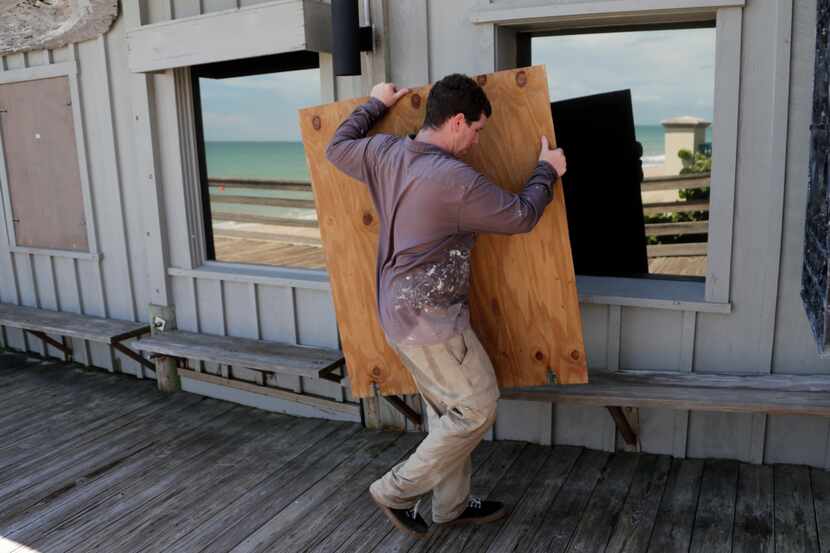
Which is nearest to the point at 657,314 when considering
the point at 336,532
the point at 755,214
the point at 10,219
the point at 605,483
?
the point at 755,214

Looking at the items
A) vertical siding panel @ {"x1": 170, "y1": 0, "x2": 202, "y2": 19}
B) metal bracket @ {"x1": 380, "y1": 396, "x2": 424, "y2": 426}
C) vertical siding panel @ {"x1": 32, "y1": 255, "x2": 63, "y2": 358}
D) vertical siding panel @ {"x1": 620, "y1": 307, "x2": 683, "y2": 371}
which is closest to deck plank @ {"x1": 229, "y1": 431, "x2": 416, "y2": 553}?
metal bracket @ {"x1": 380, "y1": 396, "x2": 424, "y2": 426}

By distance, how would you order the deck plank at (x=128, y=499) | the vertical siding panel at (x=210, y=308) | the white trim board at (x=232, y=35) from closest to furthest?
1. the deck plank at (x=128, y=499)
2. the white trim board at (x=232, y=35)
3. the vertical siding panel at (x=210, y=308)

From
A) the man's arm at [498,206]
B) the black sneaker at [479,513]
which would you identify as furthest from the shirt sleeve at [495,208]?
the black sneaker at [479,513]

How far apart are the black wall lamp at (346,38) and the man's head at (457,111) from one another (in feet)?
3.42

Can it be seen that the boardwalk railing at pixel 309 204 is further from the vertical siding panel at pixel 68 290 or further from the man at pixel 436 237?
the man at pixel 436 237

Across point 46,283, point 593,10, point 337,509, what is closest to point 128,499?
point 337,509

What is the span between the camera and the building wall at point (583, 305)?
115 inches

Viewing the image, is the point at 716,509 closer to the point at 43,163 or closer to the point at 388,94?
the point at 388,94

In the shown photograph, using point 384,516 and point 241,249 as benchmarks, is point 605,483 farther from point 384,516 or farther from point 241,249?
point 241,249

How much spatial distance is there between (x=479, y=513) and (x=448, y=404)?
61 cm

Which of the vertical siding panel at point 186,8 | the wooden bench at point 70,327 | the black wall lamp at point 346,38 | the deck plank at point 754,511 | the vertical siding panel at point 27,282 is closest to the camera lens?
the deck plank at point 754,511

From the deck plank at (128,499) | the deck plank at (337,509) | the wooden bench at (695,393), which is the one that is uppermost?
the wooden bench at (695,393)

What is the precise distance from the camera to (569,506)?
304cm

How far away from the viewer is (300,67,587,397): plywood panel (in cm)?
270
